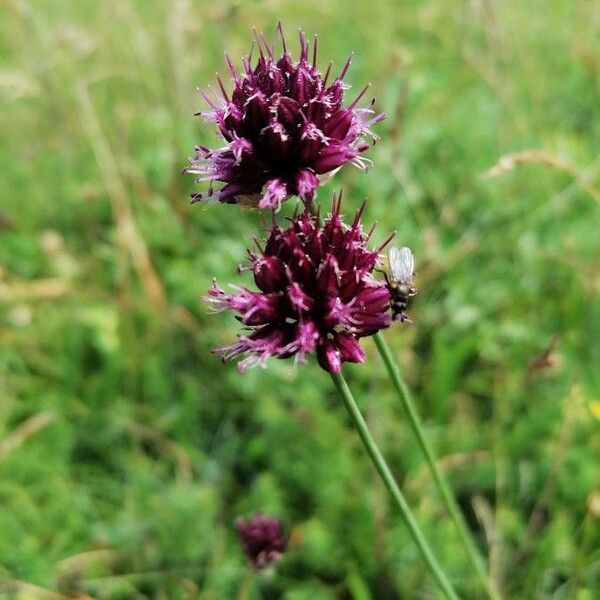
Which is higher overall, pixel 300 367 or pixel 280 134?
pixel 280 134

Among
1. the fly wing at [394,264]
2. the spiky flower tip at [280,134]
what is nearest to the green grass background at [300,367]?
the fly wing at [394,264]

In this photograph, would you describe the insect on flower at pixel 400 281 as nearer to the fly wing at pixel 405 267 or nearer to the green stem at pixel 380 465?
the fly wing at pixel 405 267

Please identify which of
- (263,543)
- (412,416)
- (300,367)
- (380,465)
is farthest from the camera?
(300,367)

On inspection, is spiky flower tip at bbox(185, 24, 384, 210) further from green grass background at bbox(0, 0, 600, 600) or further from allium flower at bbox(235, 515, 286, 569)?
allium flower at bbox(235, 515, 286, 569)

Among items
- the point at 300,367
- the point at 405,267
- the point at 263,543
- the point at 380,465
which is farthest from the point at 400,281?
the point at 300,367

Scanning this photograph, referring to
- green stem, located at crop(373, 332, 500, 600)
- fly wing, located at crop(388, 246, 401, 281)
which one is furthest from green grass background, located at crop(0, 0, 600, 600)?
fly wing, located at crop(388, 246, 401, 281)

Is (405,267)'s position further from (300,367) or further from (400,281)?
(300,367)
